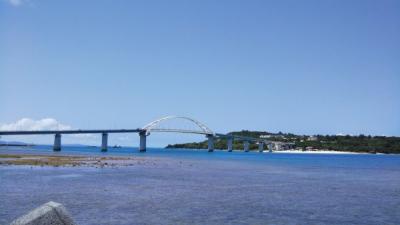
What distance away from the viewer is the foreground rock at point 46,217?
9516mm

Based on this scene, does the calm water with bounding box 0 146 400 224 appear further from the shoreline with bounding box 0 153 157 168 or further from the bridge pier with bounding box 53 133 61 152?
the bridge pier with bounding box 53 133 61 152

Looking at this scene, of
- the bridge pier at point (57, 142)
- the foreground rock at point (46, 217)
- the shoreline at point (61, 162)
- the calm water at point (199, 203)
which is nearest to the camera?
the foreground rock at point (46, 217)

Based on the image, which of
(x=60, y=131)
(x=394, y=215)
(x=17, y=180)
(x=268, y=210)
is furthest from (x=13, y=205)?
(x=60, y=131)

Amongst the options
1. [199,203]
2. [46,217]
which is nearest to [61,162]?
[199,203]

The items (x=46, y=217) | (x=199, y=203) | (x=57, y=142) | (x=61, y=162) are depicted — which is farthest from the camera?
(x=57, y=142)

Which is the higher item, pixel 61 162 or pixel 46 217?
pixel 61 162

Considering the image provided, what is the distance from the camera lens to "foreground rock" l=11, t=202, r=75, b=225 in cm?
952

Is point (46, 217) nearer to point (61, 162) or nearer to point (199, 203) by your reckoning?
point (199, 203)

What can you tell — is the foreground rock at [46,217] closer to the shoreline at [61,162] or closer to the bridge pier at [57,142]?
the shoreline at [61,162]

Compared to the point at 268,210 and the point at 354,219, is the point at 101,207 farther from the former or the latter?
the point at 354,219

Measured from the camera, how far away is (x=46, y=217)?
9.59 metres

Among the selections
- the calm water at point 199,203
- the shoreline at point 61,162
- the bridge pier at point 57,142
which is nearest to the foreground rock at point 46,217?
the calm water at point 199,203

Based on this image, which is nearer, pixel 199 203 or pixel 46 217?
pixel 46 217

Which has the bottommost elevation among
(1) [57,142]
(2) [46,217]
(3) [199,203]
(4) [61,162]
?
(3) [199,203]
